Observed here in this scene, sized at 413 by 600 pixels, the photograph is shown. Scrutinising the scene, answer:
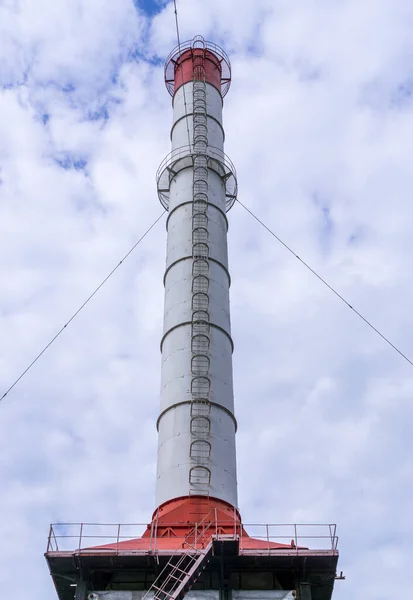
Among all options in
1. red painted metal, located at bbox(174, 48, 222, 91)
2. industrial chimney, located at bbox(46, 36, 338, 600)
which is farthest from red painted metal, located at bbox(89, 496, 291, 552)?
red painted metal, located at bbox(174, 48, 222, 91)

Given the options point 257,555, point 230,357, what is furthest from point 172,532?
point 230,357

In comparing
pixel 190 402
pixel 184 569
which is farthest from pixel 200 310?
pixel 184 569

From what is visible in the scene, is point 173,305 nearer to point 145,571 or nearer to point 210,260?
point 210,260

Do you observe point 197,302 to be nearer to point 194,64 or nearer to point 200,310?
point 200,310

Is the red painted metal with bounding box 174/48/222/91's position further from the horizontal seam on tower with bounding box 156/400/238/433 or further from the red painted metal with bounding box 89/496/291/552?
the red painted metal with bounding box 89/496/291/552

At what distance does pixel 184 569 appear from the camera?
2428cm

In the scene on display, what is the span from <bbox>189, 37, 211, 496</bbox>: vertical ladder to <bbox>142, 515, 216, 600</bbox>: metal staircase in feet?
8.07

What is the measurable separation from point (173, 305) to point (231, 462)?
7.46 m

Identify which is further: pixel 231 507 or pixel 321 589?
pixel 231 507

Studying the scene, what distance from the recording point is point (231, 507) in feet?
92.2

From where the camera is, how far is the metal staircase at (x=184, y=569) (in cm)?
2316

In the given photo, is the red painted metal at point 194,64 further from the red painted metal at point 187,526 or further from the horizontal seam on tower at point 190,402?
the red painted metal at point 187,526

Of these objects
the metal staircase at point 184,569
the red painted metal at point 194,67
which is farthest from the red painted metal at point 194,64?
the metal staircase at point 184,569

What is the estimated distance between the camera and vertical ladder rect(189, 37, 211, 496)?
93.3 ft
